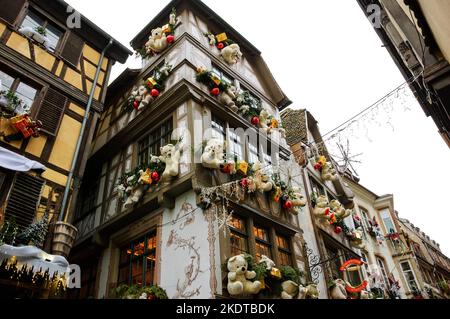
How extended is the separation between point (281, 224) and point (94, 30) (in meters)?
8.76

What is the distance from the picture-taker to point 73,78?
32.1 ft

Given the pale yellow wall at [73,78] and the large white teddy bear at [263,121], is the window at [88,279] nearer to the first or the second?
the pale yellow wall at [73,78]

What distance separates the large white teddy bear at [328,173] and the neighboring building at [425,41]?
184 inches

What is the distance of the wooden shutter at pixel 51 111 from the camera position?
8.38 m

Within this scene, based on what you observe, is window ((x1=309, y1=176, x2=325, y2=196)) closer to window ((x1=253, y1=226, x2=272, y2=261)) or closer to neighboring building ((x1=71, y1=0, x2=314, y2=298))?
neighboring building ((x1=71, y1=0, x2=314, y2=298))

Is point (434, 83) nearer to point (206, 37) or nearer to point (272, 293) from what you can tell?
point (272, 293)

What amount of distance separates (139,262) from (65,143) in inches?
144

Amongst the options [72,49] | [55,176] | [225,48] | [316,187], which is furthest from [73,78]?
[316,187]

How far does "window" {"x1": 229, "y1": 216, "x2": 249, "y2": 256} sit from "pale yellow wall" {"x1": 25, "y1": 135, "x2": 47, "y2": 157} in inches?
195

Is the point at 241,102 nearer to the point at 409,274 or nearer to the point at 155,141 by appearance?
the point at 155,141

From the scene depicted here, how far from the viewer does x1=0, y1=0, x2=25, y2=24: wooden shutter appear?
889 centimetres

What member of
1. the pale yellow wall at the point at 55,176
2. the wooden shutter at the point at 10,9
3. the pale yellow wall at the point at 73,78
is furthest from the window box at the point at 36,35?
the pale yellow wall at the point at 55,176

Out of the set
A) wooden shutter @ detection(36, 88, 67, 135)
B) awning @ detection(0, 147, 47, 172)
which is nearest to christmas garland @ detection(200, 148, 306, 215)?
awning @ detection(0, 147, 47, 172)
